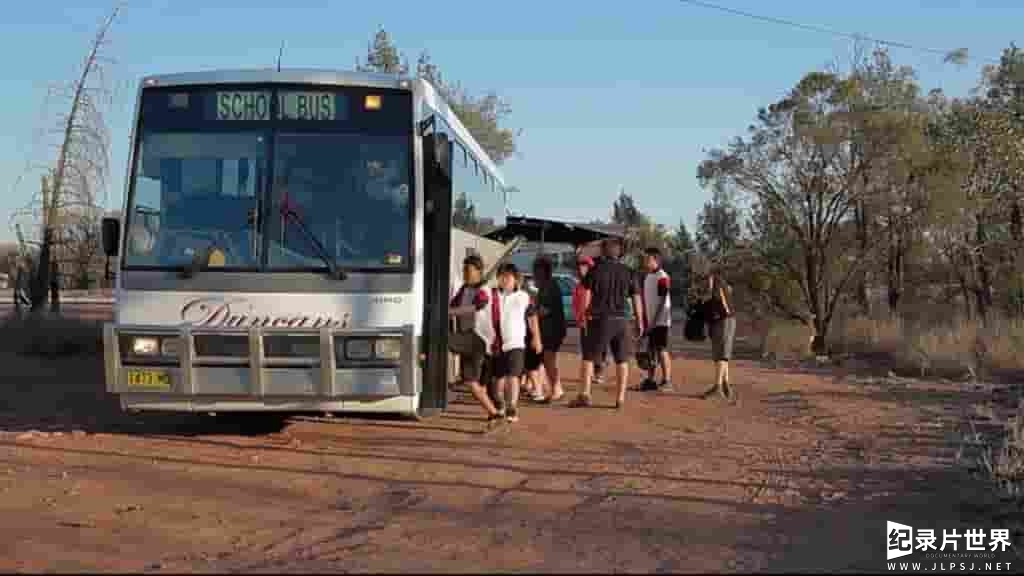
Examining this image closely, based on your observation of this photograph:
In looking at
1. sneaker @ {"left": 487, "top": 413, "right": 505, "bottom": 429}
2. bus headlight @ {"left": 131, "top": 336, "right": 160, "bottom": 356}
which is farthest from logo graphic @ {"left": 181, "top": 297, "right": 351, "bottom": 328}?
sneaker @ {"left": 487, "top": 413, "right": 505, "bottom": 429}

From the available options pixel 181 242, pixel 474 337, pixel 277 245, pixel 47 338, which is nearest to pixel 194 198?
pixel 181 242

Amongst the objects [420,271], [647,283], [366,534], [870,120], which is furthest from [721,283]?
[870,120]

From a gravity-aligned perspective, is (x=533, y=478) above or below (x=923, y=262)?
below

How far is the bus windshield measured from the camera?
1089cm

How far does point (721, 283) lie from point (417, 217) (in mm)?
5353

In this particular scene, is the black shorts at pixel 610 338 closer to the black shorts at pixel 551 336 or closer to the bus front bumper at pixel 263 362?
the black shorts at pixel 551 336

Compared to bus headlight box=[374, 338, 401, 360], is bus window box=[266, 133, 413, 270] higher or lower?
higher

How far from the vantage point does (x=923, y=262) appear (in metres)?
27.1

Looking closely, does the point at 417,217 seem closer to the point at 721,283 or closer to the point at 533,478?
the point at 533,478

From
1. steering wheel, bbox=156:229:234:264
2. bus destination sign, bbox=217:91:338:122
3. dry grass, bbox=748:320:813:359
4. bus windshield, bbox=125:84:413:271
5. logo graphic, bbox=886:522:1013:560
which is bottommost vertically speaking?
logo graphic, bbox=886:522:1013:560

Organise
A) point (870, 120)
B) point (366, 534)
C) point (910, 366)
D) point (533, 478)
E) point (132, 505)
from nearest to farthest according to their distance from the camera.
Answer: point (366, 534) < point (132, 505) < point (533, 478) < point (910, 366) < point (870, 120)

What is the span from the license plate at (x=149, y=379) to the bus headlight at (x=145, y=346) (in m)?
0.16

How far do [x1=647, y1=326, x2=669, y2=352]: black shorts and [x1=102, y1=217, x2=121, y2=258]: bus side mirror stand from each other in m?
7.01

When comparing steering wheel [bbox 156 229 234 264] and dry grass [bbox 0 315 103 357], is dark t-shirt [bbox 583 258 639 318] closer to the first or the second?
steering wheel [bbox 156 229 234 264]
